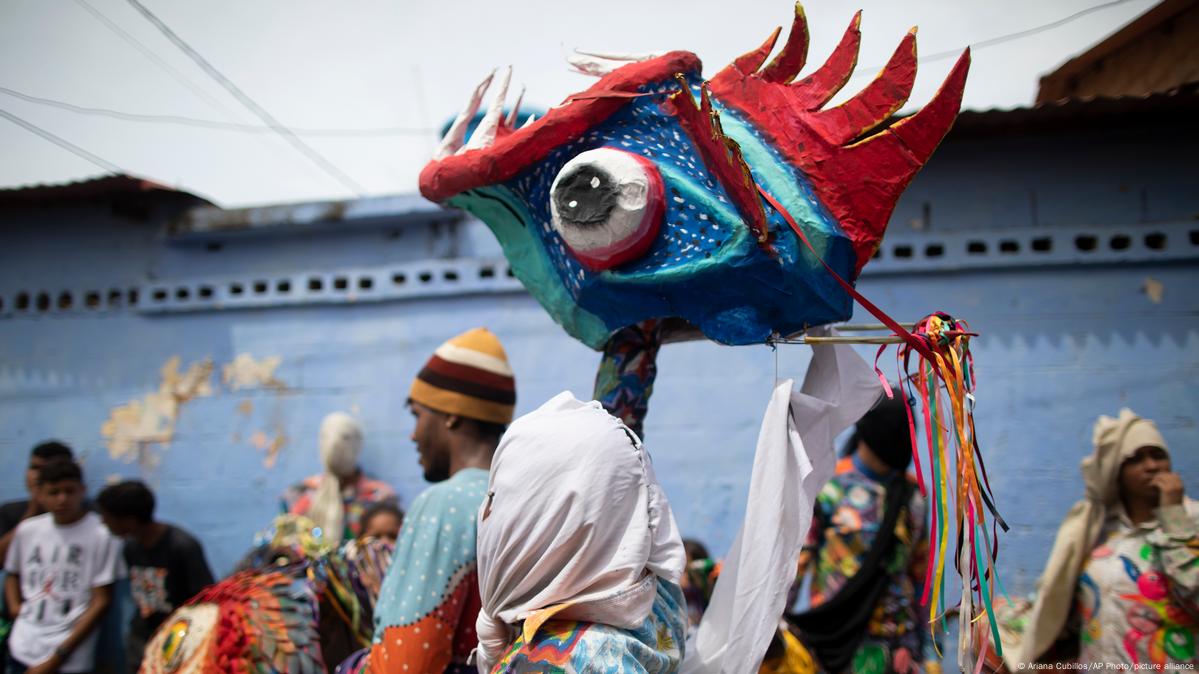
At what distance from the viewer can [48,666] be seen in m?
4.48

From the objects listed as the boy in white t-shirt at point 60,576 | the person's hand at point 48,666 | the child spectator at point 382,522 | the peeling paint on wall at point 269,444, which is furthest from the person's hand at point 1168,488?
the person's hand at point 48,666

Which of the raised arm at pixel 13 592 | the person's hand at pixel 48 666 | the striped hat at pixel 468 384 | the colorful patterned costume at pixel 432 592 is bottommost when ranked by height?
the person's hand at pixel 48 666

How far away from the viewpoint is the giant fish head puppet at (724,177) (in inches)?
64.9

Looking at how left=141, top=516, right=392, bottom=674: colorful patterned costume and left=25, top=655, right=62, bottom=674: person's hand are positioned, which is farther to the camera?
left=25, top=655, right=62, bottom=674: person's hand

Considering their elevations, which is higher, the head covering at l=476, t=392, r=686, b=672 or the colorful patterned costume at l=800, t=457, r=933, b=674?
the head covering at l=476, t=392, r=686, b=672

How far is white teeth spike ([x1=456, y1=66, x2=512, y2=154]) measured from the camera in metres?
1.96

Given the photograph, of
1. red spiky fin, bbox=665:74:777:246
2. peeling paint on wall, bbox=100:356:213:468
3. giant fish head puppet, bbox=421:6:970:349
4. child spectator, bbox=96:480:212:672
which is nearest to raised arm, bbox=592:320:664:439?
giant fish head puppet, bbox=421:6:970:349

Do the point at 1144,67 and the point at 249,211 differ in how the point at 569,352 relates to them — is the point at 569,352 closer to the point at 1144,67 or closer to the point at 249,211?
the point at 249,211

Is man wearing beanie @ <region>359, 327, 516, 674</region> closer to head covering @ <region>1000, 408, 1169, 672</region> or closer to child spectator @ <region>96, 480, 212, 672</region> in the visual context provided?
head covering @ <region>1000, 408, 1169, 672</region>

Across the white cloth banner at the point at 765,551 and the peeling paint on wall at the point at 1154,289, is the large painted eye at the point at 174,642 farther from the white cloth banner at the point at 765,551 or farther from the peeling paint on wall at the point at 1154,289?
the peeling paint on wall at the point at 1154,289

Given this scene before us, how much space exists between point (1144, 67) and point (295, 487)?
5.79 metres

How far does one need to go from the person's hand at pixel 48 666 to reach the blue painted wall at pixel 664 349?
1.02 m

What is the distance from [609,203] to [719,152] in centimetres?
22

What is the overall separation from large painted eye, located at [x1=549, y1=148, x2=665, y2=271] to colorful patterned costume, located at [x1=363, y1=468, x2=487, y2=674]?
0.66 metres
